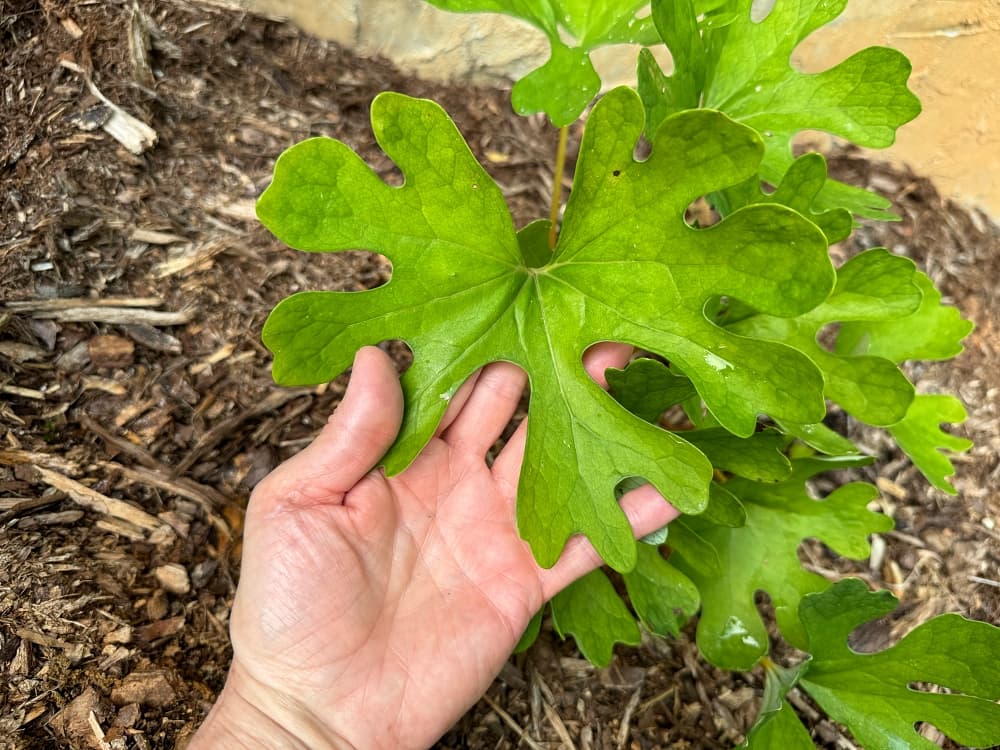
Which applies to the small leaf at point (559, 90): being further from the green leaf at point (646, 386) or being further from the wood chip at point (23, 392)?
the wood chip at point (23, 392)

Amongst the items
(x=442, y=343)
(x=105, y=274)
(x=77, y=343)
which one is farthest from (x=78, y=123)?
(x=442, y=343)

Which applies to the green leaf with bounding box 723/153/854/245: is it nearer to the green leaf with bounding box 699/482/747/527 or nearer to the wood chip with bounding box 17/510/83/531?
the green leaf with bounding box 699/482/747/527

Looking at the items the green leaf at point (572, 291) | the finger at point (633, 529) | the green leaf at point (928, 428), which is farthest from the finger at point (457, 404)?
the green leaf at point (928, 428)

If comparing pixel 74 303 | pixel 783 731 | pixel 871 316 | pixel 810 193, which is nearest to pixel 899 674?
pixel 783 731

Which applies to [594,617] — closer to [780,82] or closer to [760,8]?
[780,82]

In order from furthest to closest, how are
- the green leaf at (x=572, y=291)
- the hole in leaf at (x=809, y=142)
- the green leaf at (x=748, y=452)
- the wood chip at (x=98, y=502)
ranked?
1. the hole in leaf at (x=809, y=142)
2. the wood chip at (x=98, y=502)
3. the green leaf at (x=748, y=452)
4. the green leaf at (x=572, y=291)
